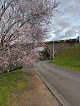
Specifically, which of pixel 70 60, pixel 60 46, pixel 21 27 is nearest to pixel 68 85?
pixel 21 27

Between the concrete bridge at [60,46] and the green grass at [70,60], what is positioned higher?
the concrete bridge at [60,46]

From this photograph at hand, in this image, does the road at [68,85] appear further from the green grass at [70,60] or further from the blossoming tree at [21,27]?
the green grass at [70,60]

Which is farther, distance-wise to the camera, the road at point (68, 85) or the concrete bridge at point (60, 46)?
the concrete bridge at point (60, 46)

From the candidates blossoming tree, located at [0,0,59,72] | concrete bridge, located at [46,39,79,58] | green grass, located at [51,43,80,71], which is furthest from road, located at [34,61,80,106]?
concrete bridge, located at [46,39,79,58]

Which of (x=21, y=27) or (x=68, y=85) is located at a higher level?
(x=21, y=27)

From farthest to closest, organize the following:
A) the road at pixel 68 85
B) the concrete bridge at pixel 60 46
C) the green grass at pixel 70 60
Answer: the concrete bridge at pixel 60 46 < the green grass at pixel 70 60 < the road at pixel 68 85

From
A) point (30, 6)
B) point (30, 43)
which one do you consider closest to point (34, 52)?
point (30, 43)

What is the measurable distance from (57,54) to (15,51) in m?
39.5

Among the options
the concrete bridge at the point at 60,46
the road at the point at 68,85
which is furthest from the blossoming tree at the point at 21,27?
the concrete bridge at the point at 60,46

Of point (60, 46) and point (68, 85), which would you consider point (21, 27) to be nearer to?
point (68, 85)

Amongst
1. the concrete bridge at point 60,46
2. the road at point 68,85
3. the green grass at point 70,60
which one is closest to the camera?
the road at point 68,85

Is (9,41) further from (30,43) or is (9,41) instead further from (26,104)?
(26,104)

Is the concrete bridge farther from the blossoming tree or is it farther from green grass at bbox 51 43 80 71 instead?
the blossoming tree

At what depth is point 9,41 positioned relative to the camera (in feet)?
24.5
